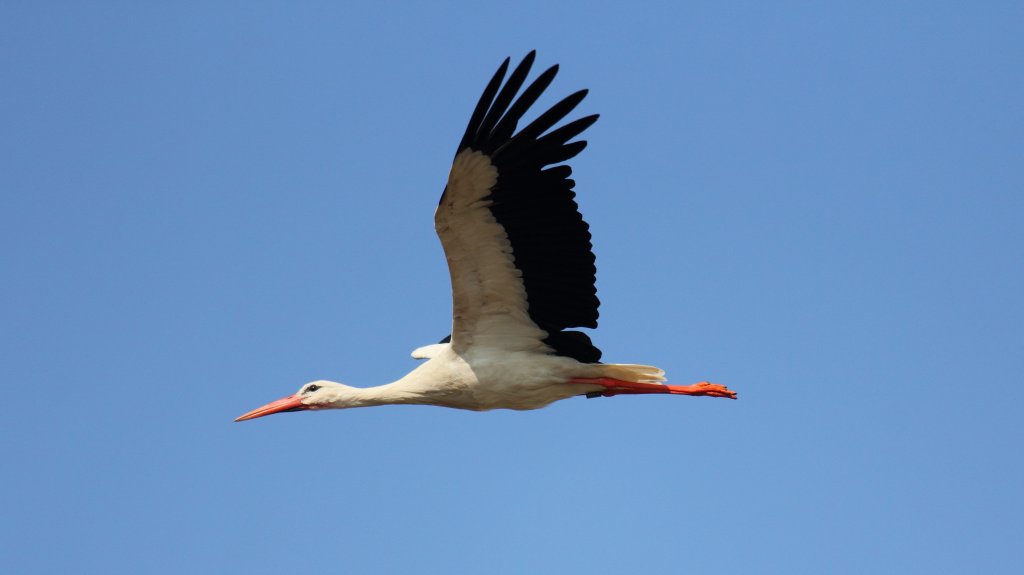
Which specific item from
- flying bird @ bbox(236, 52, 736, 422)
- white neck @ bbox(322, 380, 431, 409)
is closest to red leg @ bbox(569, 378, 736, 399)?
flying bird @ bbox(236, 52, 736, 422)

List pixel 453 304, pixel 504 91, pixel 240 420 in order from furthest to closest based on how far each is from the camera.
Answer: pixel 240 420 → pixel 453 304 → pixel 504 91

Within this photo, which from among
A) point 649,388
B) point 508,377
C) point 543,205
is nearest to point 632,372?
point 649,388

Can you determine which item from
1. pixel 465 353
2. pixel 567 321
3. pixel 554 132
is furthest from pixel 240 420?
pixel 554 132

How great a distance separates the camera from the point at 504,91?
11.5 metres

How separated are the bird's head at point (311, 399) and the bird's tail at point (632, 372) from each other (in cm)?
252

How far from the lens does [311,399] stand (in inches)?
534

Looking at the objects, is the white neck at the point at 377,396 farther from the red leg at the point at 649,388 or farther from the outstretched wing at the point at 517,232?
the red leg at the point at 649,388

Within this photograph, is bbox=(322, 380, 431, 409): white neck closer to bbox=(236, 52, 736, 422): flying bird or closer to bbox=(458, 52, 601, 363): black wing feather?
bbox=(236, 52, 736, 422): flying bird

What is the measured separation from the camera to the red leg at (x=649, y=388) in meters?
12.6

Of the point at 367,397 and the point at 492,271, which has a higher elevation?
the point at 492,271

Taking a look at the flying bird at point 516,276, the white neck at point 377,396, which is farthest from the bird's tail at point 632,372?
the white neck at point 377,396

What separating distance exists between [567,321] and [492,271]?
2.85 ft

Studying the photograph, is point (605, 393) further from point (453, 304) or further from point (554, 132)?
point (554, 132)

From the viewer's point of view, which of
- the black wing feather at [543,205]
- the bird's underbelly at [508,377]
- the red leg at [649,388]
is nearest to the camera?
the black wing feather at [543,205]
